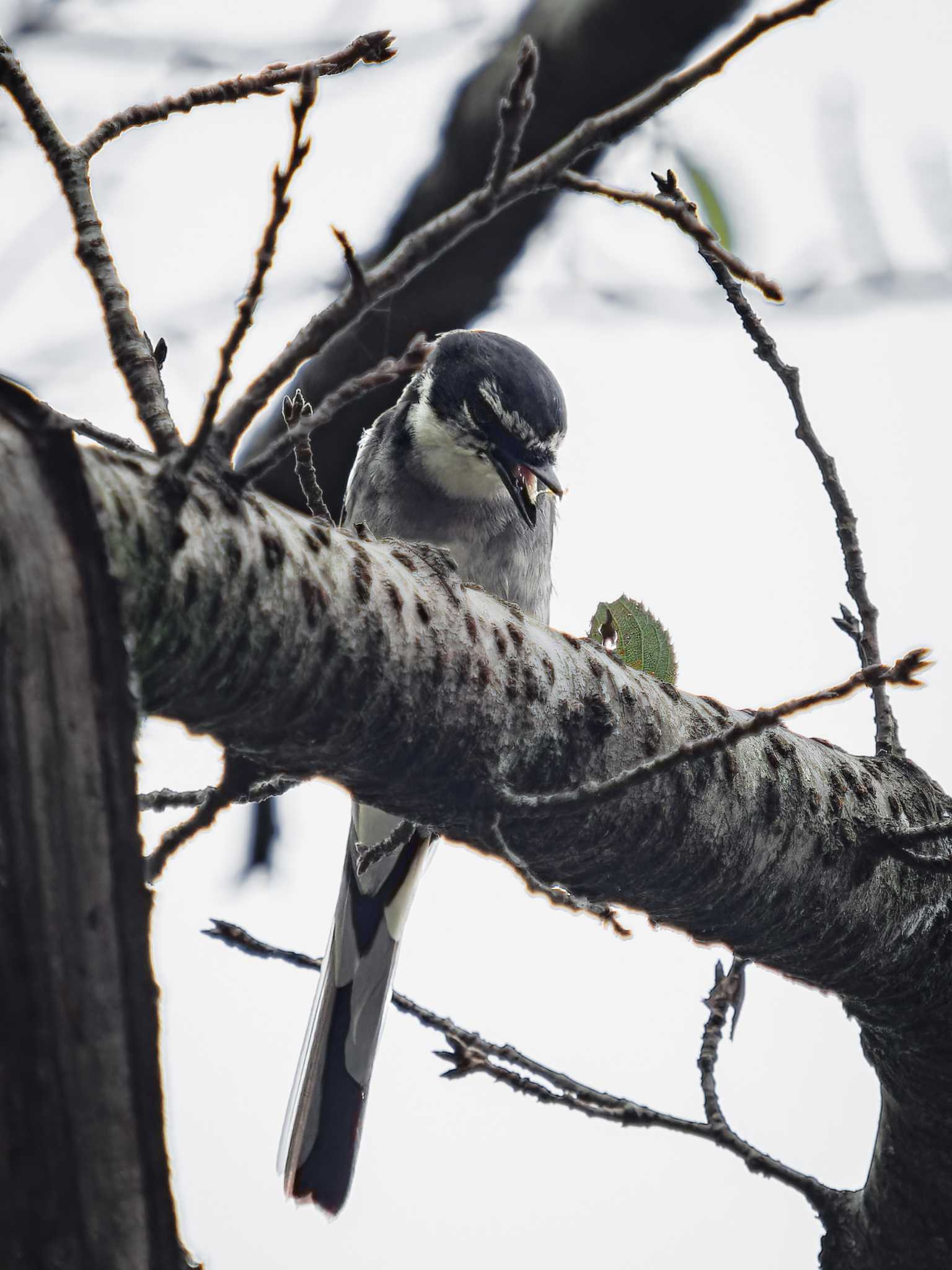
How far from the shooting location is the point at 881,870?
198 cm

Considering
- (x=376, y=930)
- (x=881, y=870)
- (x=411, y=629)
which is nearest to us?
(x=411, y=629)

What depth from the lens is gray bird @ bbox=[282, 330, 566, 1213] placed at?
336 cm

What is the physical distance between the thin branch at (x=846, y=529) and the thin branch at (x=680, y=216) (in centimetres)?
101

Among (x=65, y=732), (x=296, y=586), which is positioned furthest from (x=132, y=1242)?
(x=296, y=586)

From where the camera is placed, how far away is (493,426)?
3.51m

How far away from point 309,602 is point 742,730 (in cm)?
54

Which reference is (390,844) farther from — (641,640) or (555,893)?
(641,640)

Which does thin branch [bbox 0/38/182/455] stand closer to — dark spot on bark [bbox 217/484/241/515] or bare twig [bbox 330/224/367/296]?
dark spot on bark [bbox 217/484/241/515]

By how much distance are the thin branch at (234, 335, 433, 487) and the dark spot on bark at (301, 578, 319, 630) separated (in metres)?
0.16

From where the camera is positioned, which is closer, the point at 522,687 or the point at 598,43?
the point at 522,687

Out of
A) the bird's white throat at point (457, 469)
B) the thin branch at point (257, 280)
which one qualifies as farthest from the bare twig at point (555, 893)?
the bird's white throat at point (457, 469)

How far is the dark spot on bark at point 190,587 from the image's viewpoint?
47.5 inches

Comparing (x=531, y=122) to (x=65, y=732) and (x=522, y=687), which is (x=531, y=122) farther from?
(x=65, y=732)

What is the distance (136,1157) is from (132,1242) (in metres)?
0.05
